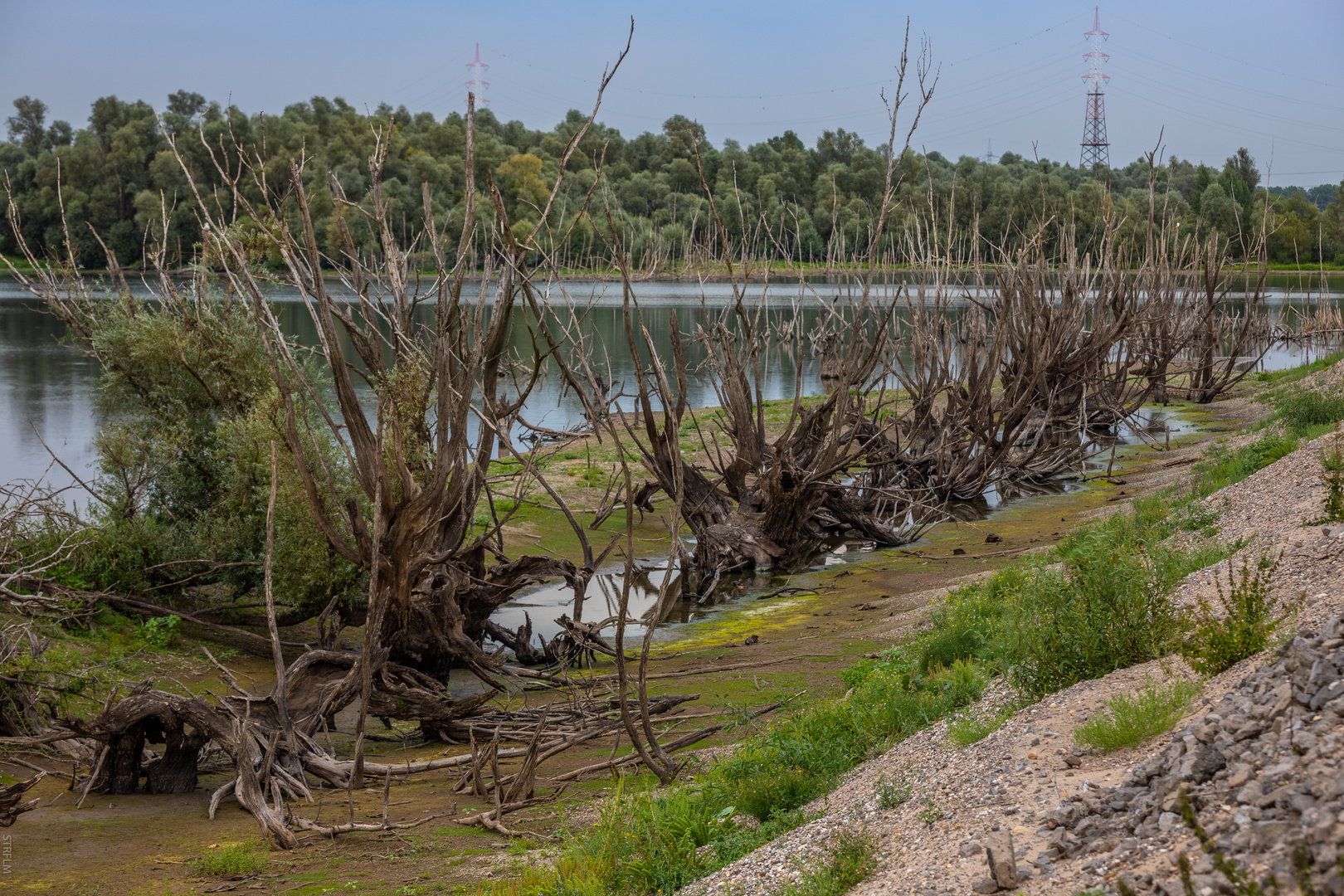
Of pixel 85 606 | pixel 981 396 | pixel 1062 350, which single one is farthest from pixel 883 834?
pixel 1062 350

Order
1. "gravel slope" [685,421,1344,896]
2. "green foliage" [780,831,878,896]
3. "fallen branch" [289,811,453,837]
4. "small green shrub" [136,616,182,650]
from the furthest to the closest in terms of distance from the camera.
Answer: "small green shrub" [136,616,182,650], "fallen branch" [289,811,453,837], "green foliage" [780,831,878,896], "gravel slope" [685,421,1344,896]

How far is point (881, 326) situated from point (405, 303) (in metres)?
6.95

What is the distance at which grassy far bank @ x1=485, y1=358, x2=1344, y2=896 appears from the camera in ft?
15.9

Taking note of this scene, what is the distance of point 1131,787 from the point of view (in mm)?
3539

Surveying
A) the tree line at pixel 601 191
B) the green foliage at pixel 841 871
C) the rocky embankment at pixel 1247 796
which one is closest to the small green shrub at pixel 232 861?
the green foliage at pixel 841 871

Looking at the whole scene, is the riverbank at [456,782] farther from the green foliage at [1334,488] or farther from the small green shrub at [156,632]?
the green foliage at [1334,488]

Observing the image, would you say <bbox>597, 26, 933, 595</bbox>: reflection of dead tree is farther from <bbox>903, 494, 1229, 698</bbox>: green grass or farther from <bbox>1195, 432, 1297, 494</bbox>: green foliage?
<bbox>903, 494, 1229, 698</bbox>: green grass

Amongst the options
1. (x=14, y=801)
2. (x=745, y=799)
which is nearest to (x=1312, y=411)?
(x=745, y=799)

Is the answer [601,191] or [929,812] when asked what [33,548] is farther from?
[601,191]

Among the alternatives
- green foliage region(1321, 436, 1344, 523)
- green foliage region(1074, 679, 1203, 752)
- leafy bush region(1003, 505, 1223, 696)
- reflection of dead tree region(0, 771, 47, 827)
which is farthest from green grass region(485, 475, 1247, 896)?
reflection of dead tree region(0, 771, 47, 827)

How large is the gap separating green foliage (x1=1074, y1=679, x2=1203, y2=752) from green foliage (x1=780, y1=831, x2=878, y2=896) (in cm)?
108

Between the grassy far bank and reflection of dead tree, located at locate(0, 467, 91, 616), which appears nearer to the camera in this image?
the grassy far bank

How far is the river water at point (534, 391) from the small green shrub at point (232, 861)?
4.11 metres

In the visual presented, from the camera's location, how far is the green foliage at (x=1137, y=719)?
13.4 ft
